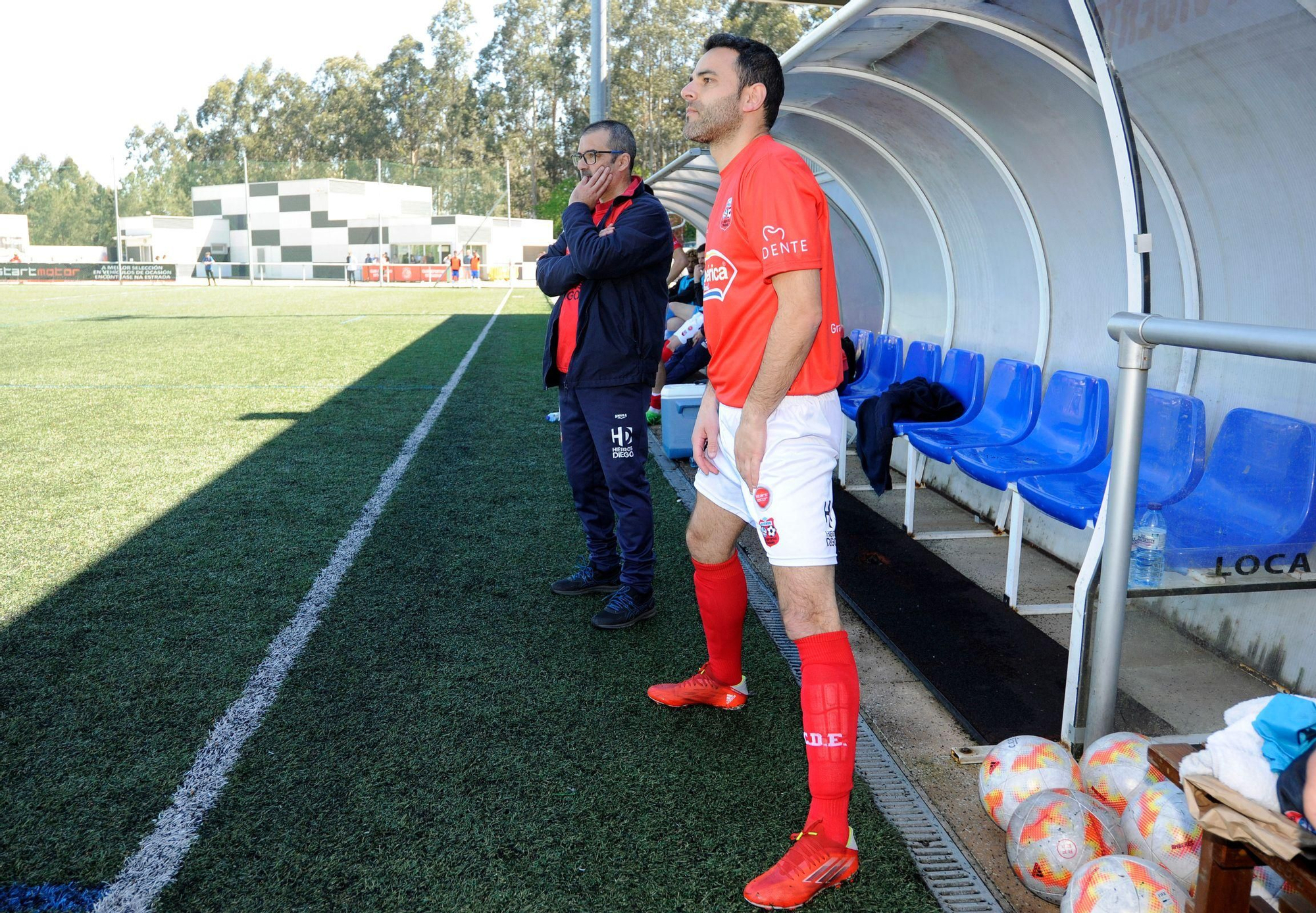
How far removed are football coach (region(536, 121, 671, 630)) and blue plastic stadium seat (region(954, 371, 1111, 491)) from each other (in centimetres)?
175

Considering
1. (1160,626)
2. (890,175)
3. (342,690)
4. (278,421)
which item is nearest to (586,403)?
(342,690)

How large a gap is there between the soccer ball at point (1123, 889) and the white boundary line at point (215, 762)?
2126mm

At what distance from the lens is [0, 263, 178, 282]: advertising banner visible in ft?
143

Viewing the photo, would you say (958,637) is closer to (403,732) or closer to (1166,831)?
(1166,831)

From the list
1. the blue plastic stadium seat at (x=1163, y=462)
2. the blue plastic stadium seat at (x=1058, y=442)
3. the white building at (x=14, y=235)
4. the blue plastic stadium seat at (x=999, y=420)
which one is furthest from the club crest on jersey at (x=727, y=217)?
the white building at (x=14, y=235)

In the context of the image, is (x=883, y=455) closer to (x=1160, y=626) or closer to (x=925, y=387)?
(x=925, y=387)

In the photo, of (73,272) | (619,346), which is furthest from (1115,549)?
(73,272)

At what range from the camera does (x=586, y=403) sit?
13.0 feet

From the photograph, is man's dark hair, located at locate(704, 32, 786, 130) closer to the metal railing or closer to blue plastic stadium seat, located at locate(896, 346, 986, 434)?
the metal railing

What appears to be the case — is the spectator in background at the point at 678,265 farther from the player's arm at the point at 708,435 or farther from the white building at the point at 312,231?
the white building at the point at 312,231

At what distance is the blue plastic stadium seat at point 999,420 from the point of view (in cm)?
522

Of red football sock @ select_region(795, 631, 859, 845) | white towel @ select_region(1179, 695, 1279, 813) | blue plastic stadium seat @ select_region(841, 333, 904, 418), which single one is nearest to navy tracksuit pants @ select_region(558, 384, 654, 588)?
red football sock @ select_region(795, 631, 859, 845)

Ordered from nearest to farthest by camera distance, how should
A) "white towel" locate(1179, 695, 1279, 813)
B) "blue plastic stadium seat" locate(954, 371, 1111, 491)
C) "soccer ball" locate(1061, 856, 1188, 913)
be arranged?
"white towel" locate(1179, 695, 1279, 813) < "soccer ball" locate(1061, 856, 1188, 913) < "blue plastic stadium seat" locate(954, 371, 1111, 491)

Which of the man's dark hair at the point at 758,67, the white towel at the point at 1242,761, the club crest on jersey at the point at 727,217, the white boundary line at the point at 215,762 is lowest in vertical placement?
the white boundary line at the point at 215,762
